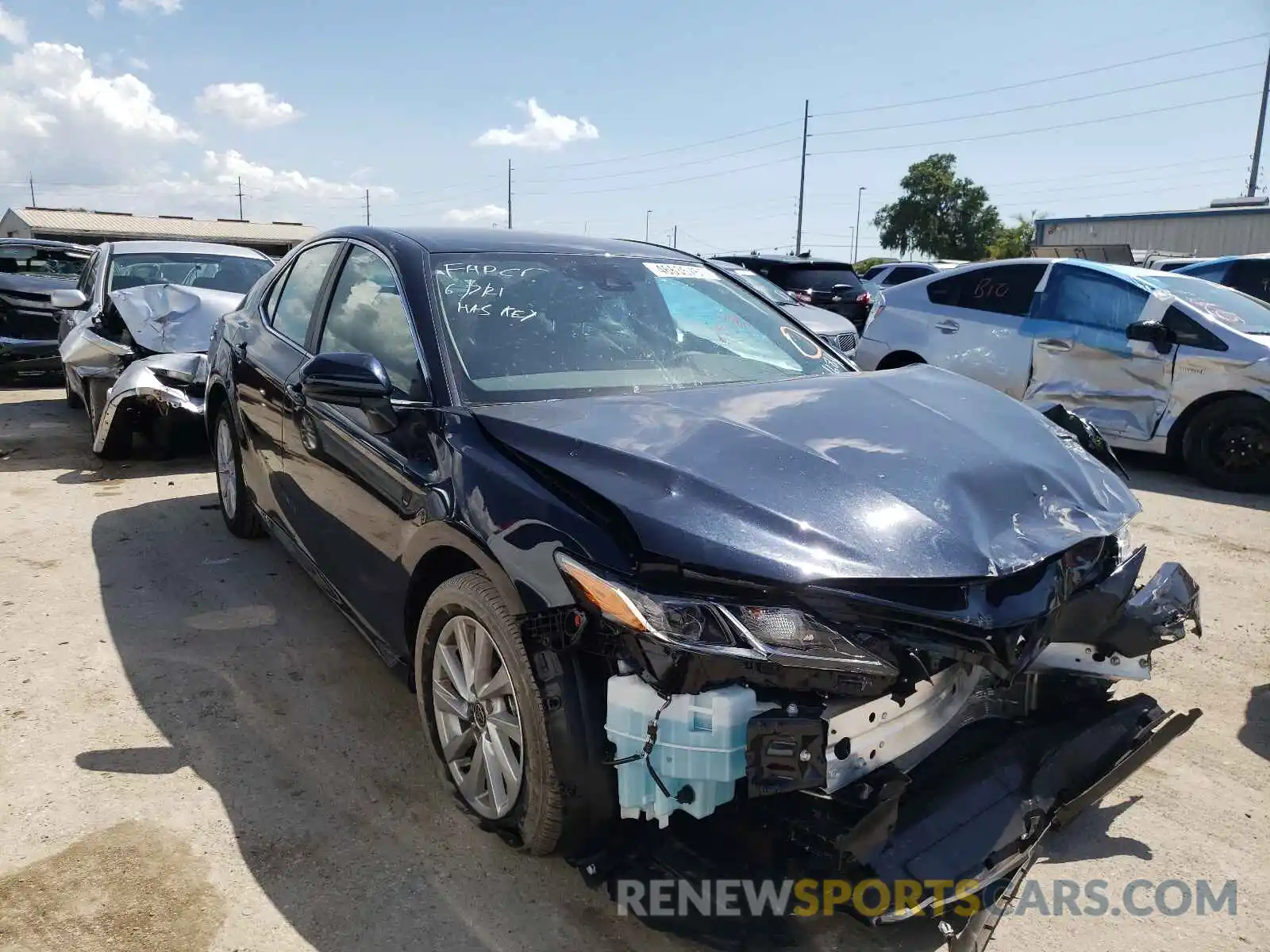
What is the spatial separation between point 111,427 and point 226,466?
6.89 feet

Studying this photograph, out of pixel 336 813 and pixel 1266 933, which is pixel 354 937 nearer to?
pixel 336 813

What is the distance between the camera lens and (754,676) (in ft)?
6.16

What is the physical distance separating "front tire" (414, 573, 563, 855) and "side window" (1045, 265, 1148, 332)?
6.37 metres

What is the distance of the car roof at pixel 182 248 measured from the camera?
26.2ft

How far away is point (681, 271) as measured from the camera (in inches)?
148

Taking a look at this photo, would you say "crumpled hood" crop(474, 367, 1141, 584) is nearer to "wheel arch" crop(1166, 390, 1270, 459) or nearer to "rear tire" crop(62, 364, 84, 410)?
"wheel arch" crop(1166, 390, 1270, 459)

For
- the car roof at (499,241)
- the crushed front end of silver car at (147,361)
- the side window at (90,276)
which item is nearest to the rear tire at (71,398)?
the side window at (90,276)

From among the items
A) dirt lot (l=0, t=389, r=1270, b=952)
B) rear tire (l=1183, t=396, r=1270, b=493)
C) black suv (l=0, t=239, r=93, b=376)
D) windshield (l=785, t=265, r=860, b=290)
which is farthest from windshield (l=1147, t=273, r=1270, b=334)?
black suv (l=0, t=239, r=93, b=376)

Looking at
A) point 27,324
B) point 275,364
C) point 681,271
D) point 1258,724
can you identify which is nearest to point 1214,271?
→ point 1258,724

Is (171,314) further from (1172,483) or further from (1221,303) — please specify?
(1221,303)

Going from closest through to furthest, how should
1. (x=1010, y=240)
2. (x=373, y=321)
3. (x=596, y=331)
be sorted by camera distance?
(x=596, y=331) → (x=373, y=321) → (x=1010, y=240)

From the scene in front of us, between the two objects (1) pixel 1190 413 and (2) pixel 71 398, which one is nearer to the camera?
(1) pixel 1190 413

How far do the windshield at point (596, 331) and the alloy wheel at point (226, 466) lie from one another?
2318 mm

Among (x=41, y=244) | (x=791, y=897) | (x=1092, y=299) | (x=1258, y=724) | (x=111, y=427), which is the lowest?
(x=1258, y=724)
